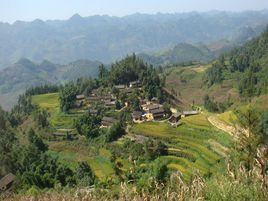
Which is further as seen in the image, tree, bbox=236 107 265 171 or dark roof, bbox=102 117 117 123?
dark roof, bbox=102 117 117 123

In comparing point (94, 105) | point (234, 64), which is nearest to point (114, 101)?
point (94, 105)

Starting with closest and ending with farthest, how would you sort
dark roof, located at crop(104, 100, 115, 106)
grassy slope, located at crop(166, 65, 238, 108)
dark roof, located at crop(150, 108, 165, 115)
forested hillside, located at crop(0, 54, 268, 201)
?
1. forested hillside, located at crop(0, 54, 268, 201)
2. dark roof, located at crop(150, 108, 165, 115)
3. dark roof, located at crop(104, 100, 115, 106)
4. grassy slope, located at crop(166, 65, 238, 108)

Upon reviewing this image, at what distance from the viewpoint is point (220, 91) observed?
3568 inches

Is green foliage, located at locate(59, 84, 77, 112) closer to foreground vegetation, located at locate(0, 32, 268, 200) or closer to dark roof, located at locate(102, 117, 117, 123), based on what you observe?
foreground vegetation, located at locate(0, 32, 268, 200)

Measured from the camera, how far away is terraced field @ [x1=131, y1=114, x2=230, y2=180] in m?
32.4

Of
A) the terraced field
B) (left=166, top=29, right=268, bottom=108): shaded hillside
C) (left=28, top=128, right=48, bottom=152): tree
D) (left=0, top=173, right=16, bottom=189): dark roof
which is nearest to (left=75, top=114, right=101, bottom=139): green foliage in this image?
(left=28, top=128, right=48, bottom=152): tree

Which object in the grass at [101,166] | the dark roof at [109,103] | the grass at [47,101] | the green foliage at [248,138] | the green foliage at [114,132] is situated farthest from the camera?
the grass at [47,101]

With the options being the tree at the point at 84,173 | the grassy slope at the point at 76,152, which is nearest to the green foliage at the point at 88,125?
the grassy slope at the point at 76,152

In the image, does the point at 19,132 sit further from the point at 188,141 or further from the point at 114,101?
the point at 188,141

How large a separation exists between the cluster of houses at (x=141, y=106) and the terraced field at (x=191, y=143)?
226cm

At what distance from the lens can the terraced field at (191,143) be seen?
32.4 metres

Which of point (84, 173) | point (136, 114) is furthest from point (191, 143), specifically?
point (136, 114)

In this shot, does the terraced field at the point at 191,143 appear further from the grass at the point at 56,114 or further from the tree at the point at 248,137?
the grass at the point at 56,114

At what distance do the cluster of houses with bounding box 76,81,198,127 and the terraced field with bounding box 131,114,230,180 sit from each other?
2256mm
